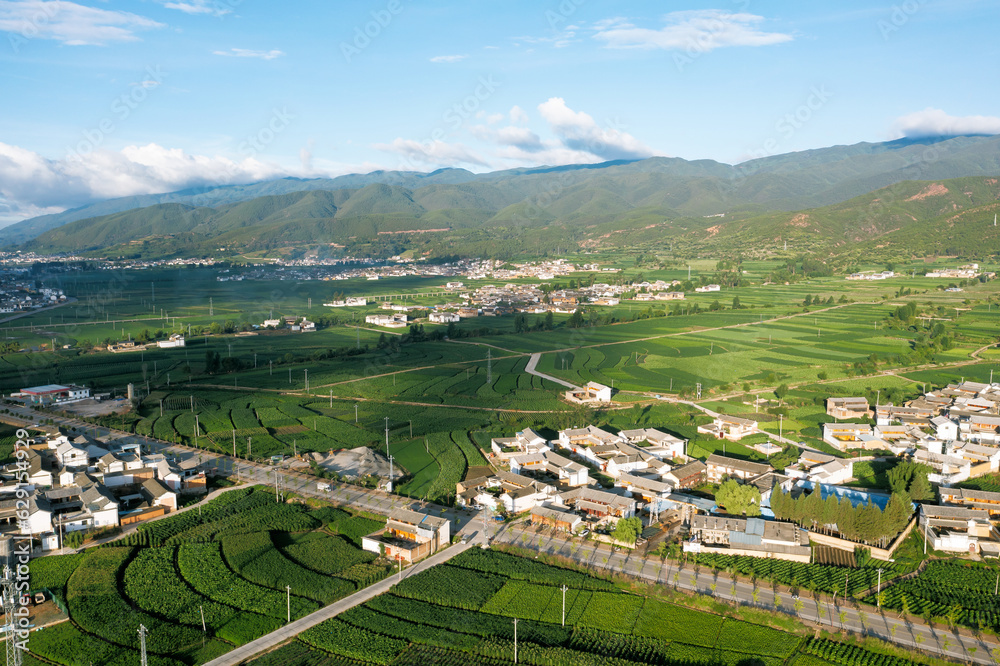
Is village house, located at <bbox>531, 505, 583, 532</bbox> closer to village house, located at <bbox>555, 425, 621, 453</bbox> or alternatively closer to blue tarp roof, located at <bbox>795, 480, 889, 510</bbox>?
village house, located at <bbox>555, 425, 621, 453</bbox>

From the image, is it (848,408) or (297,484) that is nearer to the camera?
(297,484)

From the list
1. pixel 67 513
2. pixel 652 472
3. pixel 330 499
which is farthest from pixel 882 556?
pixel 67 513

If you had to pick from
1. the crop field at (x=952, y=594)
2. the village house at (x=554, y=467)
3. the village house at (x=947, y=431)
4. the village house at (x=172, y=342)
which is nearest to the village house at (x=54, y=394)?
the village house at (x=172, y=342)

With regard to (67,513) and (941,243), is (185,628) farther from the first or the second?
(941,243)

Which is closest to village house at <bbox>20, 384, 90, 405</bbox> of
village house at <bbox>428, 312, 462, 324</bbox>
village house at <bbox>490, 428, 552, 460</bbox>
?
village house at <bbox>490, 428, 552, 460</bbox>

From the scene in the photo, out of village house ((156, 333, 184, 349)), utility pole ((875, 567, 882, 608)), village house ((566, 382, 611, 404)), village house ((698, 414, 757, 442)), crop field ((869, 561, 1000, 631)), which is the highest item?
village house ((156, 333, 184, 349))

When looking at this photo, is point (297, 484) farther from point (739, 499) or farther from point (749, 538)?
point (749, 538)

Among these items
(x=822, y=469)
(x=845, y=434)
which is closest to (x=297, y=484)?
(x=822, y=469)
